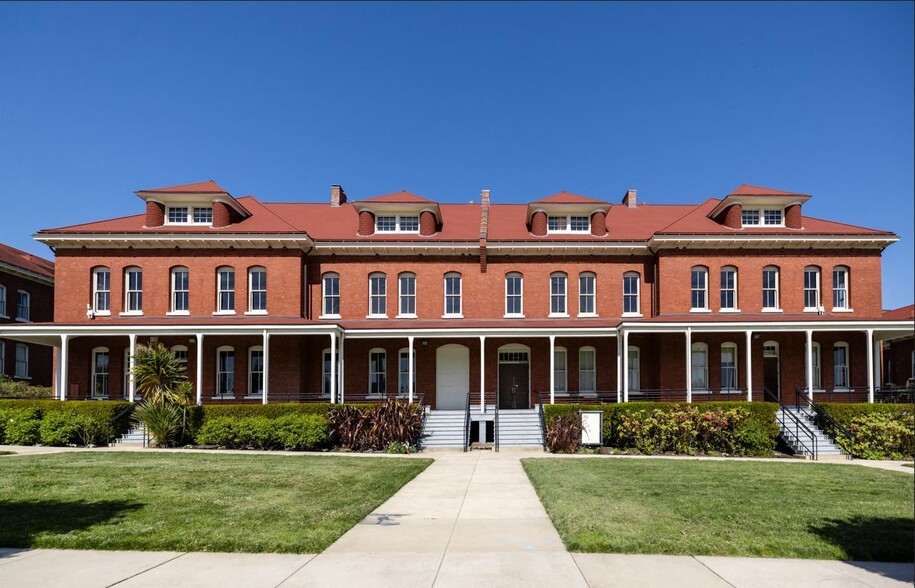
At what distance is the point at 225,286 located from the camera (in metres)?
29.4

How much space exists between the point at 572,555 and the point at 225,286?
24.2 m

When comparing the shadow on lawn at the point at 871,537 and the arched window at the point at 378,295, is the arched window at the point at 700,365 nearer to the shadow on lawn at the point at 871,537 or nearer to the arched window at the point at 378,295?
the arched window at the point at 378,295

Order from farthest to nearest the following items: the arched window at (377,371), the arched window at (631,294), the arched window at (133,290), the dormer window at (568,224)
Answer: the dormer window at (568,224)
the arched window at (631,294)
the arched window at (377,371)
the arched window at (133,290)

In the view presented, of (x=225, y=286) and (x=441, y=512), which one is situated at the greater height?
(x=225, y=286)

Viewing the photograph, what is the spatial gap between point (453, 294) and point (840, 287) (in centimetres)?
1696

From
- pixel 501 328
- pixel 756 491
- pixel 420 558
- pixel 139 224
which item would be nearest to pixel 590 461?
pixel 756 491

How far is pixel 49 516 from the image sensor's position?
404 inches

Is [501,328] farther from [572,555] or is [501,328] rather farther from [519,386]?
[572,555]

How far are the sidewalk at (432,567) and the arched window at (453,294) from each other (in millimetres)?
20427

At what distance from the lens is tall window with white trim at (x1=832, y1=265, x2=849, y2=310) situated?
29.6m

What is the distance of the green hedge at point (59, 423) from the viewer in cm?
2306

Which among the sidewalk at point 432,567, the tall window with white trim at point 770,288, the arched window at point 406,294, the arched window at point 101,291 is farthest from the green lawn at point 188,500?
the tall window with white trim at point 770,288

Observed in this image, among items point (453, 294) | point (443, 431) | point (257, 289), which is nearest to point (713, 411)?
point (443, 431)

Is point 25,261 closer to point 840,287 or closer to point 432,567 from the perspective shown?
point 432,567
